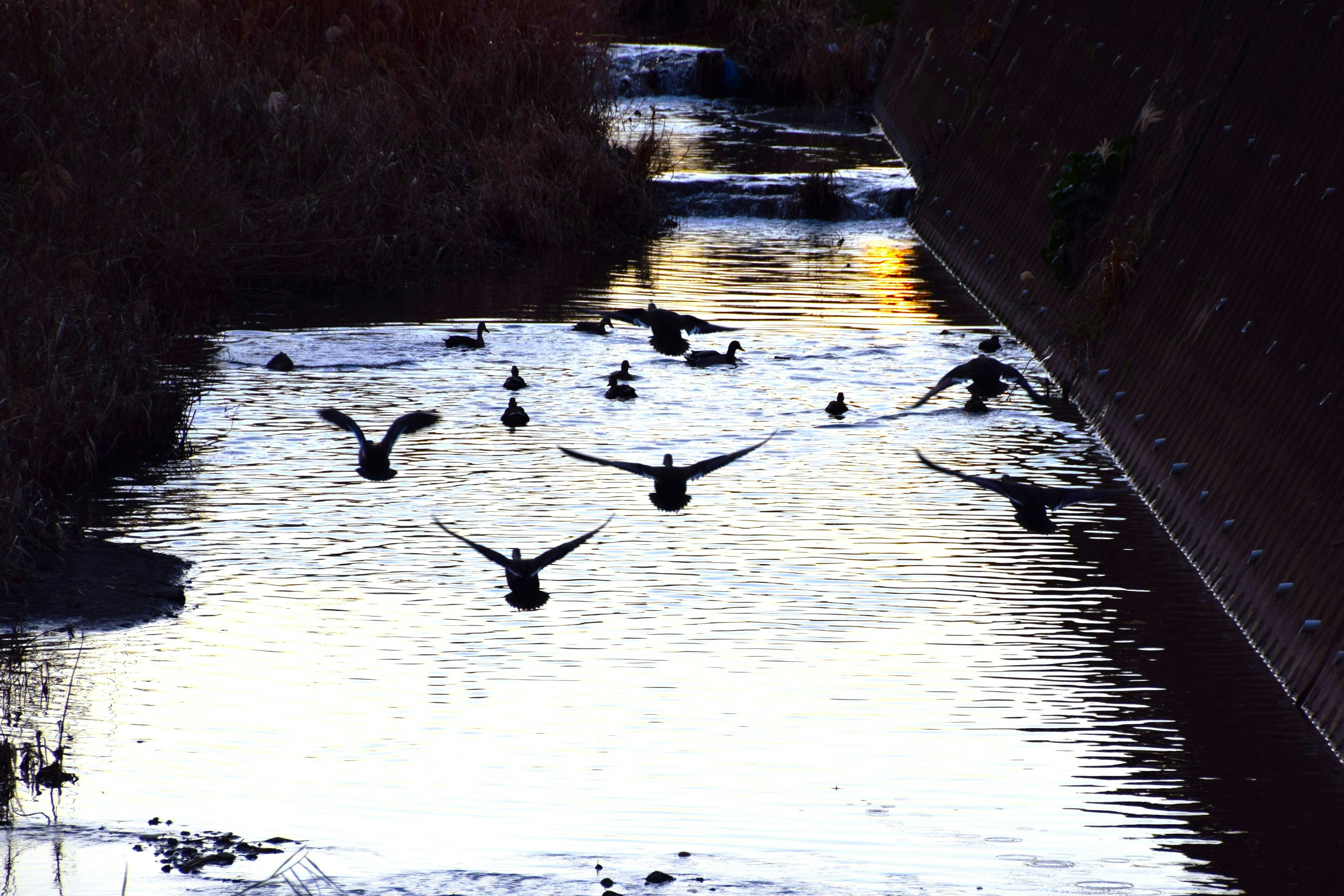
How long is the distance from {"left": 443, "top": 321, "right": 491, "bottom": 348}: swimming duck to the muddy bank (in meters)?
5.35

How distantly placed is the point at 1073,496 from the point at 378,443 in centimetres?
396

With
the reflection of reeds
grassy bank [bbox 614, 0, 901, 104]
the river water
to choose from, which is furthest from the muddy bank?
grassy bank [bbox 614, 0, 901, 104]

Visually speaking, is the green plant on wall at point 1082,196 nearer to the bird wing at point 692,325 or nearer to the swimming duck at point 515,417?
the bird wing at point 692,325

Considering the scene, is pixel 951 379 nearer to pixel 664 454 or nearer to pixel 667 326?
pixel 664 454

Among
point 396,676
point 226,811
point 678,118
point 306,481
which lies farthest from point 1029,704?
point 678,118

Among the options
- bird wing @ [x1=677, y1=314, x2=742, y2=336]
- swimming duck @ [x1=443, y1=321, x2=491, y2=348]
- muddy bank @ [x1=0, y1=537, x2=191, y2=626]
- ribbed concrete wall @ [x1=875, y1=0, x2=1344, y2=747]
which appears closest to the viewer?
ribbed concrete wall @ [x1=875, y1=0, x2=1344, y2=747]

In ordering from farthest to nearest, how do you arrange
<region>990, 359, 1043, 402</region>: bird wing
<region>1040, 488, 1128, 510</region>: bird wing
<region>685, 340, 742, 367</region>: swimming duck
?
<region>685, 340, 742, 367</region>: swimming duck → <region>990, 359, 1043, 402</region>: bird wing → <region>1040, 488, 1128, 510</region>: bird wing

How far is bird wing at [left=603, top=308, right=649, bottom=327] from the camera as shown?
13367 mm

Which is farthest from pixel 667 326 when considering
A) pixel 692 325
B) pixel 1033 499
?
pixel 1033 499

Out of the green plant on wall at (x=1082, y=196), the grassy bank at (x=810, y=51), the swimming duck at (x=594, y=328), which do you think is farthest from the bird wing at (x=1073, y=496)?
the grassy bank at (x=810, y=51)

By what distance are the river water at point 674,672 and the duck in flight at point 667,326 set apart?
0.34 metres

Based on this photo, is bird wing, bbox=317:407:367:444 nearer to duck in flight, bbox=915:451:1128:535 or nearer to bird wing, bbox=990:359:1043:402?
duck in flight, bbox=915:451:1128:535

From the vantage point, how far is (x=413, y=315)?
625 inches

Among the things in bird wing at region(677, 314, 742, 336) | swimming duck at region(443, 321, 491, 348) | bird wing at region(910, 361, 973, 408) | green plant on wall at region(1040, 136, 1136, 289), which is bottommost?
swimming duck at region(443, 321, 491, 348)
